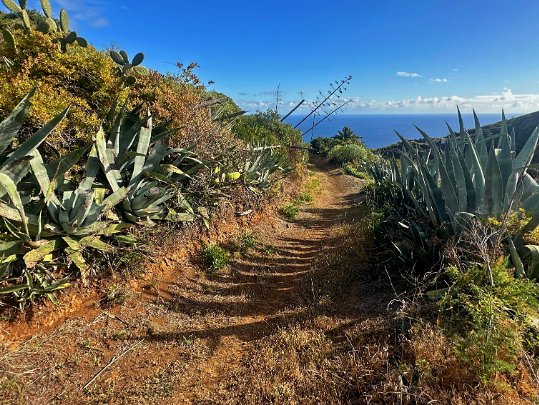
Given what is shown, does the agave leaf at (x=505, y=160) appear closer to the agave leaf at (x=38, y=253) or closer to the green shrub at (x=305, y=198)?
the agave leaf at (x=38, y=253)

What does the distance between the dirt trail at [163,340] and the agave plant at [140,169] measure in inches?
34.8

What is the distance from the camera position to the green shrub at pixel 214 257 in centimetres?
496

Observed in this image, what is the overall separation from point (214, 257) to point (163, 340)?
1.84m

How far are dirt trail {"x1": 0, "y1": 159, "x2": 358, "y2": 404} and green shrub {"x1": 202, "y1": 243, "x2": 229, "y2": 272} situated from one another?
0.14 m

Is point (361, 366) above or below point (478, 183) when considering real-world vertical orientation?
below

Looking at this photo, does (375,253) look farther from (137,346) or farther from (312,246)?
(137,346)

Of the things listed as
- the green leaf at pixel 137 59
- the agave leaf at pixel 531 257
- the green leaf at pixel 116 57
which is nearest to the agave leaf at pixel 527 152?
the agave leaf at pixel 531 257

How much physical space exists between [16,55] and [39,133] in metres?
2.54

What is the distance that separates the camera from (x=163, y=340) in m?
3.30

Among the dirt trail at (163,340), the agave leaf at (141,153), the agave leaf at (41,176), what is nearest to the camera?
the dirt trail at (163,340)

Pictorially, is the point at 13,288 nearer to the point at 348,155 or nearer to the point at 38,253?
the point at 38,253

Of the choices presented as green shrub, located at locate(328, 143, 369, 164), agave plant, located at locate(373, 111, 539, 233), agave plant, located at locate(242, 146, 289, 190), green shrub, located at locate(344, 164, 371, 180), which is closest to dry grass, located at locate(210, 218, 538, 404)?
agave plant, located at locate(373, 111, 539, 233)

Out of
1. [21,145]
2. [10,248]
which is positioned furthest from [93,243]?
[21,145]

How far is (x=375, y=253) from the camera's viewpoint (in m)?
4.66
